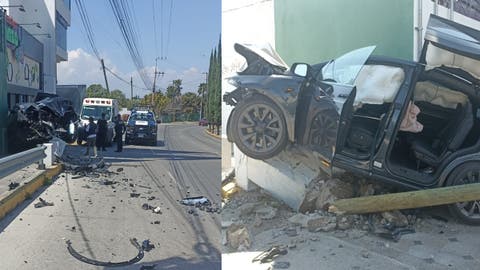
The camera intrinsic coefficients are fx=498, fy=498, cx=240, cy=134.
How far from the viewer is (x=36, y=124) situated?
344 inches

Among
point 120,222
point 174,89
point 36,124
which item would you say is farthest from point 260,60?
point 36,124

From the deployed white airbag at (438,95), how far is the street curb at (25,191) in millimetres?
4049

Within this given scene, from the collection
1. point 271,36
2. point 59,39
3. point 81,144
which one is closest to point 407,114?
point 271,36

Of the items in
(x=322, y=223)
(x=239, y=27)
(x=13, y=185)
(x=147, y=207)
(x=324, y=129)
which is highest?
(x=239, y=27)

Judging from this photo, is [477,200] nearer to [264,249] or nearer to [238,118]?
[264,249]

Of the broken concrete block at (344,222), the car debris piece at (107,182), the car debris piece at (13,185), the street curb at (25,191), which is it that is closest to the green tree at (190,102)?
the broken concrete block at (344,222)

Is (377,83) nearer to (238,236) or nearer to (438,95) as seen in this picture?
(438,95)

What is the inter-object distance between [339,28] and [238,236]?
31.6 inches

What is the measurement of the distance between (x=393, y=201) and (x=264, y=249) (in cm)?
47

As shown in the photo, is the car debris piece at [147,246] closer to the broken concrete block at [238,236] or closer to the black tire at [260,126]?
the broken concrete block at [238,236]

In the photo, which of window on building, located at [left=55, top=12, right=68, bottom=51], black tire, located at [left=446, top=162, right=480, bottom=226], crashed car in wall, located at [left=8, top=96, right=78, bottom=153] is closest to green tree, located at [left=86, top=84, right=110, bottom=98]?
window on building, located at [left=55, top=12, right=68, bottom=51]

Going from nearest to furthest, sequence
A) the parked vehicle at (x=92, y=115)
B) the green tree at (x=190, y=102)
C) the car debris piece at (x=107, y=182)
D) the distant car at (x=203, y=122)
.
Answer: the distant car at (x=203, y=122), the green tree at (x=190, y=102), the parked vehicle at (x=92, y=115), the car debris piece at (x=107, y=182)

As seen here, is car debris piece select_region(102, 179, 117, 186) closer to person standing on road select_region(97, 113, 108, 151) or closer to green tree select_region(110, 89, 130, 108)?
person standing on road select_region(97, 113, 108, 151)

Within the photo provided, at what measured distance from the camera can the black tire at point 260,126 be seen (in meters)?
1.56
